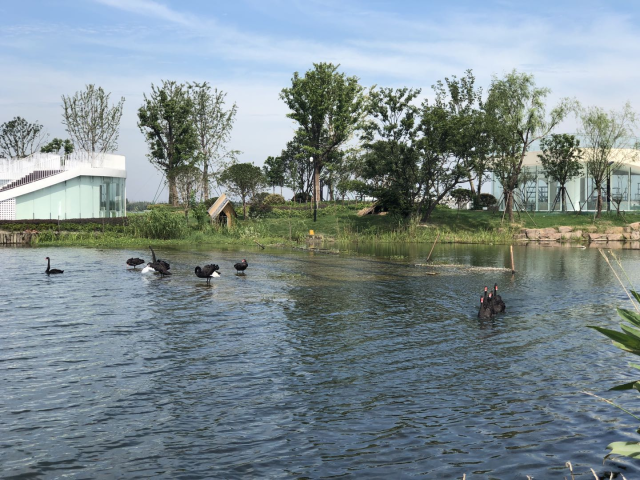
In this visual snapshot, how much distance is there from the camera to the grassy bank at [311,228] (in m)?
47.7

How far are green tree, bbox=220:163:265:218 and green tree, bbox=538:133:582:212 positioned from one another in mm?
30001

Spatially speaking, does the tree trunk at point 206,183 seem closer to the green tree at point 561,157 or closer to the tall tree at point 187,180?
the tall tree at point 187,180

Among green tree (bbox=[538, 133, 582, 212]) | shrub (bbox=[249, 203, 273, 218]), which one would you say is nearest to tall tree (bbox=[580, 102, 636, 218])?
green tree (bbox=[538, 133, 582, 212])

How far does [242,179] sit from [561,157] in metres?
33.3

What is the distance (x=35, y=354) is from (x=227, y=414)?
5760 mm

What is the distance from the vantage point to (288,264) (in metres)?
34.4

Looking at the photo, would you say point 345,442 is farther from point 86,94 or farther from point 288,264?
point 86,94

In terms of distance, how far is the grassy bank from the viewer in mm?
47656

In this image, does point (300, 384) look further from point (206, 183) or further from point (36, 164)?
→ point (206, 183)

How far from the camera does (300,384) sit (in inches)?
450

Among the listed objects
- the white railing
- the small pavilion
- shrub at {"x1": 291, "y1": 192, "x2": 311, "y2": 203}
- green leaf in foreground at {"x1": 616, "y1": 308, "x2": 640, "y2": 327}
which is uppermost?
the white railing

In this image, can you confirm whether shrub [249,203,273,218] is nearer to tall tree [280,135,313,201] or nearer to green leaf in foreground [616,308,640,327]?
tall tree [280,135,313,201]

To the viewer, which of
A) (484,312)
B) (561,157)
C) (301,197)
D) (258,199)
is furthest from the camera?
(301,197)

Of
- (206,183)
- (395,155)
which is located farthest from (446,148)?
(206,183)
